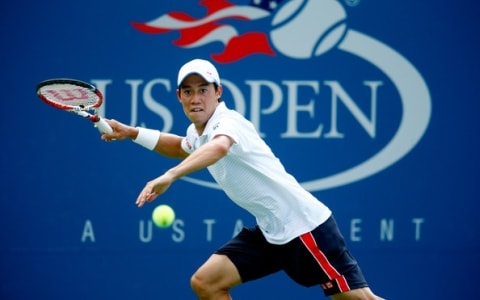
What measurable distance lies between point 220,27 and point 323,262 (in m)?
2.17

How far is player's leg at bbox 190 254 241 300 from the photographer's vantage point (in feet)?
21.3

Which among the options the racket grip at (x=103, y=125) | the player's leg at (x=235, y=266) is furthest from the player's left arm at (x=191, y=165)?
the racket grip at (x=103, y=125)

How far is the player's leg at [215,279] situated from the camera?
650cm

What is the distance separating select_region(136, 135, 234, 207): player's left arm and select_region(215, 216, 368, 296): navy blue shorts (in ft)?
2.72

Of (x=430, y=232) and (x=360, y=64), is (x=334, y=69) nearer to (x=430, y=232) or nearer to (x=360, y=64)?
(x=360, y=64)

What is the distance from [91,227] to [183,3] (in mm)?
1609

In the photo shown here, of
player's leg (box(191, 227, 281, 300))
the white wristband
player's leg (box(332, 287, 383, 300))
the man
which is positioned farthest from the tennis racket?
player's leg (box(332, 287, 383, 300))

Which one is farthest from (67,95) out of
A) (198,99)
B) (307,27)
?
(307,27)

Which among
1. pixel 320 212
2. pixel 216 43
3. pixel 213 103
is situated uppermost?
pixel 216 43

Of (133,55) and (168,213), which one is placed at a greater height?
(133,55)

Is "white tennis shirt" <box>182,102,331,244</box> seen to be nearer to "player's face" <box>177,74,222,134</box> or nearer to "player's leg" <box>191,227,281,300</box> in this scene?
"player's face" <box>177,74,222,134</box>

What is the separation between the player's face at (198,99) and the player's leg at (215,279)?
2.49 ft

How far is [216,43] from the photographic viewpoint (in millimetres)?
7977

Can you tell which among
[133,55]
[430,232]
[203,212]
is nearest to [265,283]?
[203,212]
